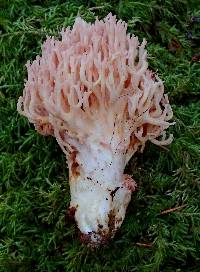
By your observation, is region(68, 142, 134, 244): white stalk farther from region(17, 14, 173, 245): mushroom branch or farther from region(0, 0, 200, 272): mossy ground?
region(0, 0, 200, 272): mossy ground

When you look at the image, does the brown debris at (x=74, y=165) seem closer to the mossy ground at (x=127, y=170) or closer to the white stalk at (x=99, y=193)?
the white stalk at (x=99, y=193)

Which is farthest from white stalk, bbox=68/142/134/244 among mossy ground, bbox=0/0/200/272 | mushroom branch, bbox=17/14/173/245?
mossy ground, bbox=0/0/200/272

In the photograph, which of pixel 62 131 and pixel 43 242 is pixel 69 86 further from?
pixel 43 242

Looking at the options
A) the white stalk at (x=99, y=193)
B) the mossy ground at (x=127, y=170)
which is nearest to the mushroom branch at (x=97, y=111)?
the white stalk at (x=99, y=193)

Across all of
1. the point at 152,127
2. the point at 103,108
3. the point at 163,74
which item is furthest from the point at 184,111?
the point at 103,108

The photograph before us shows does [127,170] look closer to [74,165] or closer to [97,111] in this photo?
[74,165]
